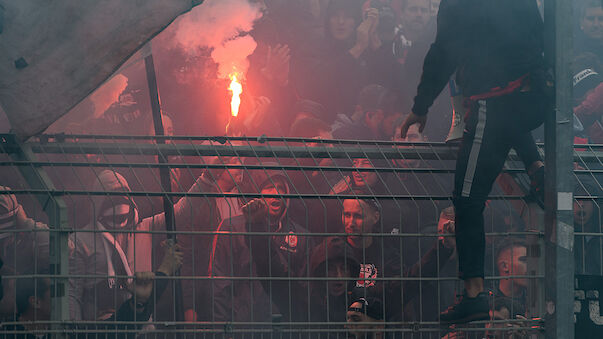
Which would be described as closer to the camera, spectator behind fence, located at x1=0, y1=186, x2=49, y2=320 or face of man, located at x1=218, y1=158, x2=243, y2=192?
spectator behind fence, located at x1=0, y1=186, x2=49, y2=320

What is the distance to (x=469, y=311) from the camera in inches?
89.0

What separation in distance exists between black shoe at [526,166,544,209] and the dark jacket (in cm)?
41

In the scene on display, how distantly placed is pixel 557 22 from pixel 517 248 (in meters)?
2.64

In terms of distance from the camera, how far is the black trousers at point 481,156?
227 centimetres

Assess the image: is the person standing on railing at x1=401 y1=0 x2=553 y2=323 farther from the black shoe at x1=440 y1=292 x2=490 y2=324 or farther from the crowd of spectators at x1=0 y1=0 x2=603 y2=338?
the crowd of spectators at x1=0 y1=0 x2=603 y2=338

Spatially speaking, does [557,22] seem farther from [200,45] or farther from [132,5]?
[200,45]

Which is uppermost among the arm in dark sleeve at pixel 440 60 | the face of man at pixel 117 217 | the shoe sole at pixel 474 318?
the arm in dark sleeve at pixel 440 60

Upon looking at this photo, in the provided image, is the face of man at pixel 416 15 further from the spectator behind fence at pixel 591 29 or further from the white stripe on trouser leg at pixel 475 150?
the white stripe on trouser leg at pixel 475 150

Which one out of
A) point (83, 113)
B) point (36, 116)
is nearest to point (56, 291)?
point (36, 116)

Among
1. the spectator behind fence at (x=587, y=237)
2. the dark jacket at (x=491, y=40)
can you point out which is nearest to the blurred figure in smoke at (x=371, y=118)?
the spectator behind fence at (x=587, y=237)

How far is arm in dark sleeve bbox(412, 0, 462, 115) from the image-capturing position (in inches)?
94.0

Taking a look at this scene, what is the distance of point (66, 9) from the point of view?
2.39 metres

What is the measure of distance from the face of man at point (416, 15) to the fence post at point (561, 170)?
105 inches

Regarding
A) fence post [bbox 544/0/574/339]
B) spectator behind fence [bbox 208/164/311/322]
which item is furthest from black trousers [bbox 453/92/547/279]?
spectator behind fence [bbox 208/164/311/322]
